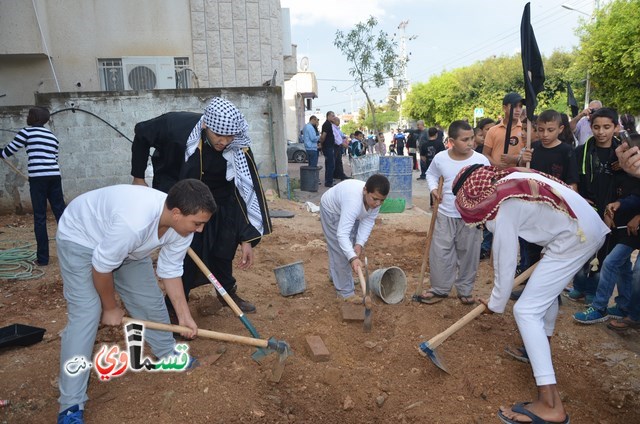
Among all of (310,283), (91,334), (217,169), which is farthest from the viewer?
(310,283)

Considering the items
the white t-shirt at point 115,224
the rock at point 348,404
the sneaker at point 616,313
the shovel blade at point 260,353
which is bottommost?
the rock at point 348,404

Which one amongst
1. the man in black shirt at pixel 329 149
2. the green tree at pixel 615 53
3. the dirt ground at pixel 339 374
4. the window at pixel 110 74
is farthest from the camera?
the green tree at pixel 615 53

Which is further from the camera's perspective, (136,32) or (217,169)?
(136,32)

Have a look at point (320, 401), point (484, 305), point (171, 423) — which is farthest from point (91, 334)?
point (484, 305)

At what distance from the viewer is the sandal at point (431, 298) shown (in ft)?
15.4

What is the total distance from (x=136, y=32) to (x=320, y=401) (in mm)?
9424

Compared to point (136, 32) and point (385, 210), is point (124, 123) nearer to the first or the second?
point (136, 32)

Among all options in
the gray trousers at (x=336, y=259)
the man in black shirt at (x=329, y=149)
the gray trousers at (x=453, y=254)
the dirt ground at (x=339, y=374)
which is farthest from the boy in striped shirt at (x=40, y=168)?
the man in black shirt at (x=329, y=149)

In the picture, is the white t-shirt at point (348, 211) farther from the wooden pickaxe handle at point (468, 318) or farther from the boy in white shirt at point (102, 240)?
the boy in white shirt at point (102, 240)

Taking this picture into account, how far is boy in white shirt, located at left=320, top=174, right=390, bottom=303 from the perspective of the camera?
13.5 feet

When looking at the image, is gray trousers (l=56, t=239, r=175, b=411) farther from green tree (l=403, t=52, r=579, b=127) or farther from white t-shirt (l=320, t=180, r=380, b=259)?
green tree (l=403, t=52, r=579, b=127)

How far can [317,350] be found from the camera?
12.0ft

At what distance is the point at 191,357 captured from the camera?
3455 mm

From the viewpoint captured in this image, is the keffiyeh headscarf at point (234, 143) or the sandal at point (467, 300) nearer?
the keffiyeh headscarf at point (234, 143)
